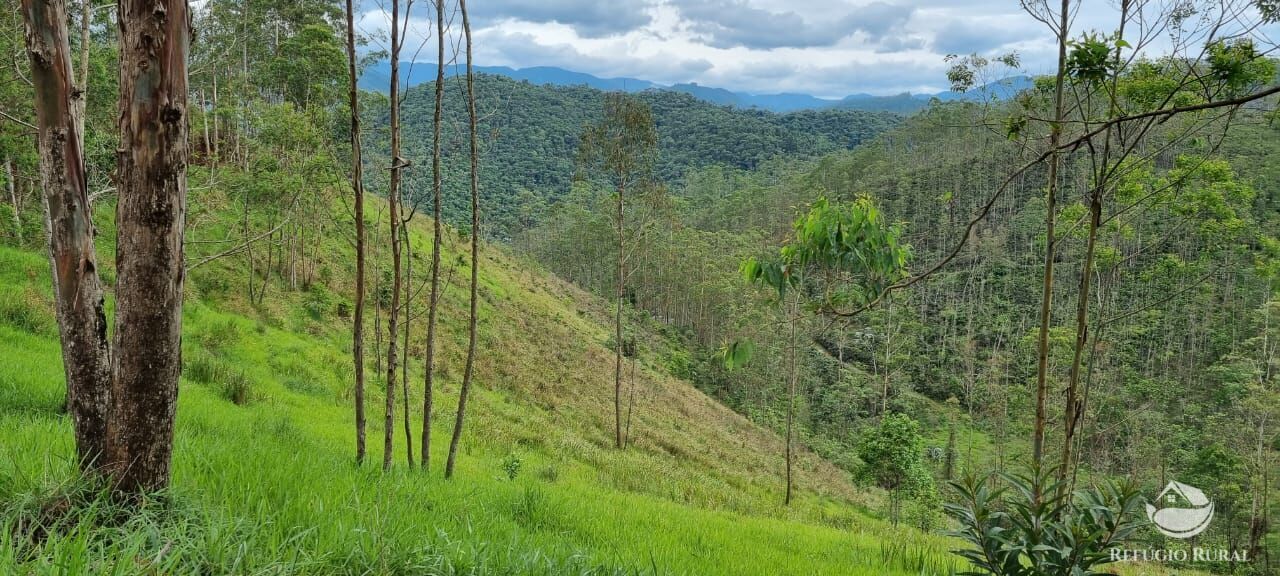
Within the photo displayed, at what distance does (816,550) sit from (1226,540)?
28.3 meters

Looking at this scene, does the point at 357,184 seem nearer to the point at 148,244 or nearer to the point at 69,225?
the point at 69,225

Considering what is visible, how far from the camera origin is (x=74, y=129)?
9.52 feet

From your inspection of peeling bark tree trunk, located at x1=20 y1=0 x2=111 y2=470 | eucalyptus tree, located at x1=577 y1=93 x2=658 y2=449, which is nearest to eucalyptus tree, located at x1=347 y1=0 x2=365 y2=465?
peeling bark tree trunk, located at x1=20 y1=0 x2=111 y2=470

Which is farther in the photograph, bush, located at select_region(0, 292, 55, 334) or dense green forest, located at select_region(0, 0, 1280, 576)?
bush, located at select_region(0, 292, 55, 334)

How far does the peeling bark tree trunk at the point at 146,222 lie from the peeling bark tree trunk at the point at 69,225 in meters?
0.64

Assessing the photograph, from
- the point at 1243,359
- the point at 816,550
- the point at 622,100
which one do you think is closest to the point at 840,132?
the point at 1243,359

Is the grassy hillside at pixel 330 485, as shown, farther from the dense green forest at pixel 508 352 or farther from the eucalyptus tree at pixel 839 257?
the eucalyptus tree at pixel 839 257

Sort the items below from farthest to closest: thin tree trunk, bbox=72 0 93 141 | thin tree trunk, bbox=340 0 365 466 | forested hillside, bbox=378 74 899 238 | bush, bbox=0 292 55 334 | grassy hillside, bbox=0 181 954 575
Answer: forested hillside, bbox=378 74 899 238 → bush, bbox=0 292 55 334 → thin tree trunk, bbox=340 0 365 466 → thin tree trunk, bbox=72 0 93 141 → grassy hillside, bbox=0 181 954 575

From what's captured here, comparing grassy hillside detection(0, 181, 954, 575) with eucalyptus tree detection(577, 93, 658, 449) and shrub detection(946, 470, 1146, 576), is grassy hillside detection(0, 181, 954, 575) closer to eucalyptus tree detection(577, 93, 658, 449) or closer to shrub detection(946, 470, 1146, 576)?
shrub detection(946, 470, 1146, 576)

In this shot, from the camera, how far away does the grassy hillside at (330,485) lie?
227 centimetres

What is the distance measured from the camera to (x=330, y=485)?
349 centimetres

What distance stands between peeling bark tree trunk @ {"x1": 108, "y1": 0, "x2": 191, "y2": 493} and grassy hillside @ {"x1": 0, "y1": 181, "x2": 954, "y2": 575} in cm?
35

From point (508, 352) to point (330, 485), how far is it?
654 inches

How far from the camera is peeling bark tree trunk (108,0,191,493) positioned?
7.48ft
